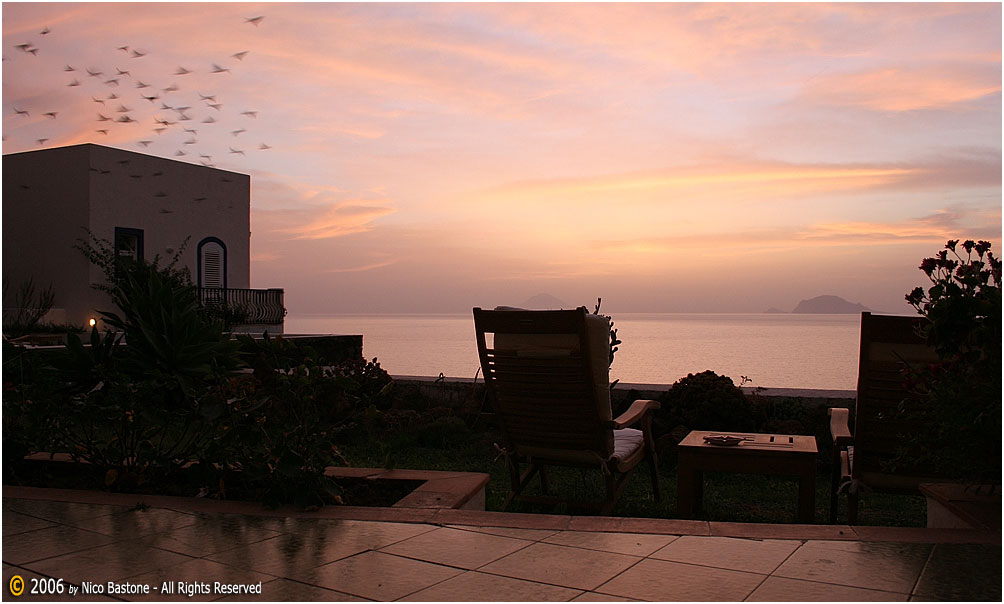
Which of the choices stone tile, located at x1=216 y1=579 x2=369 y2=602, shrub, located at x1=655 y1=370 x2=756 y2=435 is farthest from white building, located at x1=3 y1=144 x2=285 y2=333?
stone tile, located at x1=216 y1=579 x2=369 y2=602

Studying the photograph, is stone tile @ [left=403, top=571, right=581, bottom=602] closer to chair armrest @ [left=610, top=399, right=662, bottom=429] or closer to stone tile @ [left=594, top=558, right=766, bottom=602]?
stone tile @ [left=594, top=558, right=766, bottom=602]

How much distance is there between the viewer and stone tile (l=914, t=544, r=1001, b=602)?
72.7 inches

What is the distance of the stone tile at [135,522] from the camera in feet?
8.04

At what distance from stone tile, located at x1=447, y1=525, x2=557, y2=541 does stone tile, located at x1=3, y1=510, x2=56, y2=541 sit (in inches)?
A: 53.3

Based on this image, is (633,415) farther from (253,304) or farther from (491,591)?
(253,304)

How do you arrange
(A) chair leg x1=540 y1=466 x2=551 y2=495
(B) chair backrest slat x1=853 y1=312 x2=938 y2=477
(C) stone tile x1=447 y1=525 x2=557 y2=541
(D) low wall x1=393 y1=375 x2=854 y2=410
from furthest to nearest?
1. (D) low wall x1=393 y1=375 x2=854 y2=410
2. (A) chair leg x1=540 y1=466 x2=551 y2=495
3. (B) chair backrest slat x1=853 y1=312 x2=938 y2=477
4. (C) stone tile x1=447 y1=525 x2=557 y2=541

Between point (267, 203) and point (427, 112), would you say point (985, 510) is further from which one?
point (267, 203)

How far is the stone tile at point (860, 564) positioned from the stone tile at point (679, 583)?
144 mm

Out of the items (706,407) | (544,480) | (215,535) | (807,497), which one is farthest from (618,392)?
(215,535)

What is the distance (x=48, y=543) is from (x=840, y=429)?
10.4 ft

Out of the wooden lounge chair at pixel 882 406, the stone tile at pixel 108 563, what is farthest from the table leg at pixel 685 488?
the stone tile at pixel 108 563

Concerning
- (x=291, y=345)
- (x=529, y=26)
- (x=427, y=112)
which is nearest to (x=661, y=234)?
(x=427, y=112)

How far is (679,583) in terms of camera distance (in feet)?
6.48

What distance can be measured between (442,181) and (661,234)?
945 centimetres
